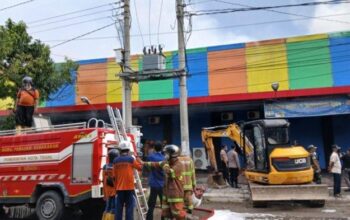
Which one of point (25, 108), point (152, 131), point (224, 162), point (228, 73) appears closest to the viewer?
point (25, 108)

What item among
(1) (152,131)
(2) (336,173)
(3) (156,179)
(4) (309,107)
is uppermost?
(4) (309,107)

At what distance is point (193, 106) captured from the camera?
23172mm

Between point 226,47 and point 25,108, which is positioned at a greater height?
point 226,47

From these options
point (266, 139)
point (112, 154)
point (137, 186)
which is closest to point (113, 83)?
point (266, 139)

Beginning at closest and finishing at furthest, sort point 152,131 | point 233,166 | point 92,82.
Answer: point 233,166 → point 152,131 → point 92,82

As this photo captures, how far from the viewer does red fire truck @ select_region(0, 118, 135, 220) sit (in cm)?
1047

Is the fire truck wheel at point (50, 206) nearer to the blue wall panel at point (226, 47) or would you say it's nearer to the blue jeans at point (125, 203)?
the blue jeans at point (125, 203)

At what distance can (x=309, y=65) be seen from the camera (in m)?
23.5

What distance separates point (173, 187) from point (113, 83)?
61.4ft

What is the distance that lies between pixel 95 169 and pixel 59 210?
51.6 inches

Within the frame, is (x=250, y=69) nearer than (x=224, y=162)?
No

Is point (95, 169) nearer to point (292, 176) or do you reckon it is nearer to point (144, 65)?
point (292, 176)

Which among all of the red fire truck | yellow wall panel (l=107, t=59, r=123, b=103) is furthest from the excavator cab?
yellow wall panel (l=107, t=59, r=123, b=103)

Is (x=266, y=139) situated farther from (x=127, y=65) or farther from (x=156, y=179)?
(x=127, y=65)
